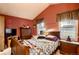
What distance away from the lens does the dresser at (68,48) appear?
1.98 meters

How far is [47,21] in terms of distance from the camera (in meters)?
2.10

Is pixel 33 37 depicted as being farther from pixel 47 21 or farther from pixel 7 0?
pixel 7 0

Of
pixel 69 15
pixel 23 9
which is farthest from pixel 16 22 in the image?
pixel 69 15

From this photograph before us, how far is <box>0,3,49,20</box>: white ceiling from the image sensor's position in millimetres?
2002

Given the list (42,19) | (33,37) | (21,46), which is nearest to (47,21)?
(42,19)

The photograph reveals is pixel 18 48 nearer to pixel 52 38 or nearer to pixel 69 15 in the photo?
pixel 52 38

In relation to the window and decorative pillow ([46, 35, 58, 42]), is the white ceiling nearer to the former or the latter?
the window

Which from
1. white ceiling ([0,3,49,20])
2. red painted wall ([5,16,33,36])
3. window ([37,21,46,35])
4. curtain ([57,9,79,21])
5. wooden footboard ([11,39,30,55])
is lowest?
wooden footboard ([11,39,30,55])

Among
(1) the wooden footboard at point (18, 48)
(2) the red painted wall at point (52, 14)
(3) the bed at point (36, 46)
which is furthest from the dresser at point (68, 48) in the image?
(1) the wooden footboard at point (18, 48)

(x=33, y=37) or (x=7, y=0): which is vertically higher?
(x=7, y=0)

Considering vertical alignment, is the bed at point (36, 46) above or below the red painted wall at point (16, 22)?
below

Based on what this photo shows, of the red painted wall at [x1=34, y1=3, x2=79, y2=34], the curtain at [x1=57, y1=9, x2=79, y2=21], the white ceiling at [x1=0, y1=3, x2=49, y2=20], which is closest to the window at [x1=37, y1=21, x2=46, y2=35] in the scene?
the red painted wall at [x1=34, y1=3, x2=79, y2=34]

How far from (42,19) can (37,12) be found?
0.14 m

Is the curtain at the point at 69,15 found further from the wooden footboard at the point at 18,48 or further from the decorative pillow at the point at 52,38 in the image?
the wooden footboard at the point at 18,48
